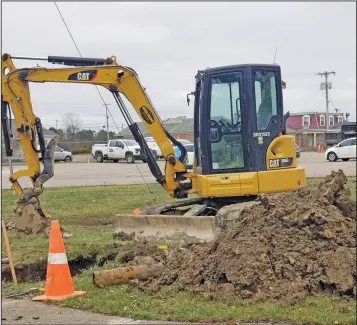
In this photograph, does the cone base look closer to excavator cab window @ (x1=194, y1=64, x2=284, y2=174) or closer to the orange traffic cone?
the orange traffic cone

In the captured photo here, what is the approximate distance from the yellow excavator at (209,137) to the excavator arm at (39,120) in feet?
0.06

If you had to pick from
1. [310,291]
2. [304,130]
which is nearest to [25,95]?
[310,291]

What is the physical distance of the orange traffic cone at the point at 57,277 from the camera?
20.8 feet

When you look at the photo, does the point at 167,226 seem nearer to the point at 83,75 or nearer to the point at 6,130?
the point at 83,75

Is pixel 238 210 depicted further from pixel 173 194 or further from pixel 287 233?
pixel 173 194

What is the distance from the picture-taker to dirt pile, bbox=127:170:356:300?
227 inches

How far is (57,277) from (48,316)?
72cm

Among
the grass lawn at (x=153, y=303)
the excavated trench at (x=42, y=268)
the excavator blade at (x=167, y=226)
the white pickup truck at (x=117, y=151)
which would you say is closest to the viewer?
the grass lawn at (x=153, y=303)

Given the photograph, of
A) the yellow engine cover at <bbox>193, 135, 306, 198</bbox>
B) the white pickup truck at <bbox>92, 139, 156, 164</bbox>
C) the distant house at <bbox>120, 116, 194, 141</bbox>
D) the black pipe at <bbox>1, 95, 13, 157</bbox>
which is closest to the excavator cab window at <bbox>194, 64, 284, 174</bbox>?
the yellow engine cover at <bbox>193, 135, 306, 198</bbox>

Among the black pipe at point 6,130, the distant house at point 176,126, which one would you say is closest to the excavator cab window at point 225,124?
the distant house at point 176,126

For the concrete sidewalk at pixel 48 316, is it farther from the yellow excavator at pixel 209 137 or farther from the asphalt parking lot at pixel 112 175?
the asphalt parking lot at pixel 112 175

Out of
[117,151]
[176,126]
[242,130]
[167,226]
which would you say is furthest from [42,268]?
[117,151]

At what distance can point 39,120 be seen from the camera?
11.1 meters

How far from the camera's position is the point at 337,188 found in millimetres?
7254
